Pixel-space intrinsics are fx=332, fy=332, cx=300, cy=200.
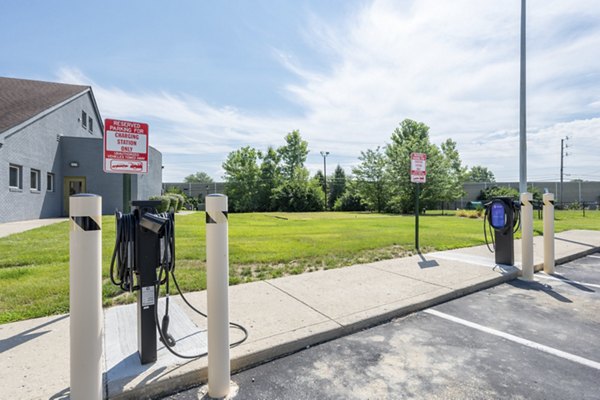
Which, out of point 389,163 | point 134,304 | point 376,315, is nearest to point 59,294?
point 134,304

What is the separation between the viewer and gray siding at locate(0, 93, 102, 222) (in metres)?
13.4

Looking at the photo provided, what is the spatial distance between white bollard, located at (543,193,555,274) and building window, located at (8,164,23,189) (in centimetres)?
1820

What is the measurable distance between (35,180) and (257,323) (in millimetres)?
17585

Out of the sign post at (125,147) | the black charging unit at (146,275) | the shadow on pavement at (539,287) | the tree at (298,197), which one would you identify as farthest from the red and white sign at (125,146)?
the tree at (298,197)

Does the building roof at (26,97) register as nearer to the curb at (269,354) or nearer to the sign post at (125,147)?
the sign post at (125,147)

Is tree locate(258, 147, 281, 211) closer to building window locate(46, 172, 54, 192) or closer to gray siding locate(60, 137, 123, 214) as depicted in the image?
gray siding locate(60, 137, 123, 214)

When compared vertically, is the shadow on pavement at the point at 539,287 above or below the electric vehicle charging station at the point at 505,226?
below

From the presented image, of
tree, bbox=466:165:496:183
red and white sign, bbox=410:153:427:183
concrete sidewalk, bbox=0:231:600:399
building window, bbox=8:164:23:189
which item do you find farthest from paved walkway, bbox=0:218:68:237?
tree, bbox=466:165:496:183

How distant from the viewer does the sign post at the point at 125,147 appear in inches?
145

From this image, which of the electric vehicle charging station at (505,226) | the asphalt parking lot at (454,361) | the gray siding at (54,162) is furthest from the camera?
the gray siding at (54,162)

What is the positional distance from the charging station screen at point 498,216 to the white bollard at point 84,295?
6.48 meters

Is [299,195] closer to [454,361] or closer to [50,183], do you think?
[50,183]

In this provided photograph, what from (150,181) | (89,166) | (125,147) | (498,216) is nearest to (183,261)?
(125,147)

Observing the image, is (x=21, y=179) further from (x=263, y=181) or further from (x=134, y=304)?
(x=263, y=181)
